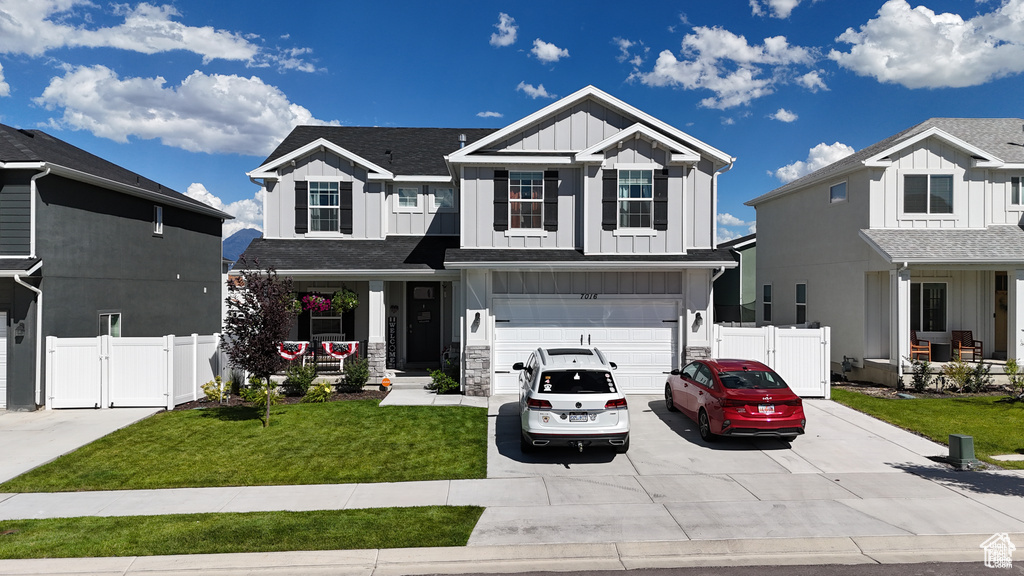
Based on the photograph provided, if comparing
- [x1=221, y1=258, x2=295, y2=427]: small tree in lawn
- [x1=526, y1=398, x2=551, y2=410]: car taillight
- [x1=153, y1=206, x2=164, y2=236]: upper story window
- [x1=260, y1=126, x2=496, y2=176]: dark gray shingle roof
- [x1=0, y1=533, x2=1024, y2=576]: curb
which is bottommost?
[x1=0, y1=533, x2=1024, y2=576]: curb

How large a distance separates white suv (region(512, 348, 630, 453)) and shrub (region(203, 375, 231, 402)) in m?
8.93

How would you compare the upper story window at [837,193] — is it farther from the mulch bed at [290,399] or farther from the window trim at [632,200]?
the mulch bed at [290,399]

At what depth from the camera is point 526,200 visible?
15.3 metres

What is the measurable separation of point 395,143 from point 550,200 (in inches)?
318

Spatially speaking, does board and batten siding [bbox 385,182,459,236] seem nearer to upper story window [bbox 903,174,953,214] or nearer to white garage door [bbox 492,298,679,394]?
white garage door [bbox 492,298,679,394]

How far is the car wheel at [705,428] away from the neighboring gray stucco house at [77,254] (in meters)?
15.3

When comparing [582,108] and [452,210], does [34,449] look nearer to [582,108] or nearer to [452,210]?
[452,210]

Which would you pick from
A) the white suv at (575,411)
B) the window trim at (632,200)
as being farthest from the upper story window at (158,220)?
the white suv at (575,411)

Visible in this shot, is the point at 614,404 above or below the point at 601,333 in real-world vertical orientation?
below

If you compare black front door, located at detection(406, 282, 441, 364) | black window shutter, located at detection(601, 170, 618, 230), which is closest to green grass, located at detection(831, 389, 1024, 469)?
black window shutter, located at detection(601, 170, 618, 230)

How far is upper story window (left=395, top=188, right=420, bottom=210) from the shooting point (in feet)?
60.7

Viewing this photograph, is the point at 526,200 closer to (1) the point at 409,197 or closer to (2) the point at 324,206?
(1) the point at 409,197

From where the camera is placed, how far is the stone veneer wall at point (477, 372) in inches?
Answer: 581

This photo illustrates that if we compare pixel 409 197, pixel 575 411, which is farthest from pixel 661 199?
pixel 409 197
